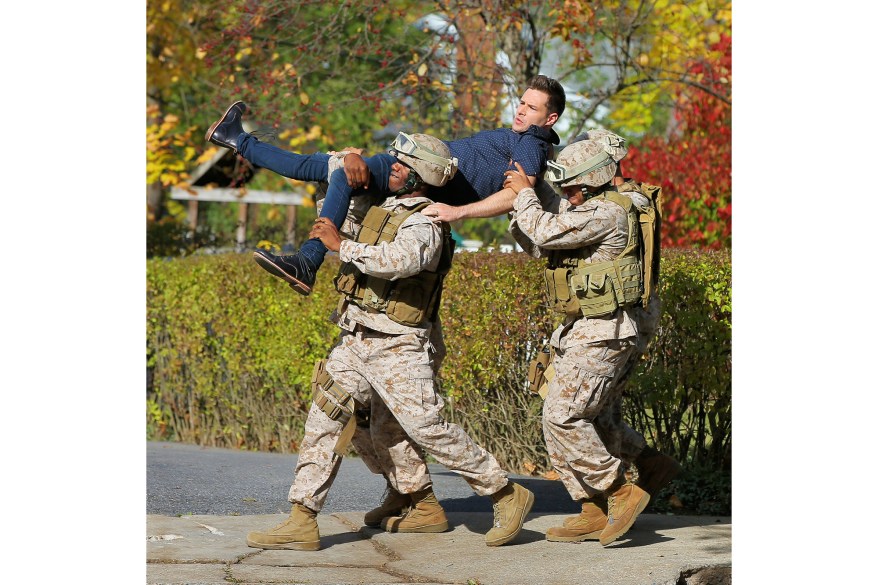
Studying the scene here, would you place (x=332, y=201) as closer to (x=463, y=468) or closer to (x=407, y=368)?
(x=407, y=368)

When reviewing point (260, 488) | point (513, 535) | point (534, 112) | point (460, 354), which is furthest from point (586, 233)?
point (260, 488)

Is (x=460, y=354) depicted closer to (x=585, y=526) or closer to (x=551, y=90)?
(x=585, y=526)

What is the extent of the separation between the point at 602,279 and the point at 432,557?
4.69ft

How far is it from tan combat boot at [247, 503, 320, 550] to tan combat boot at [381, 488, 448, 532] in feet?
1.75

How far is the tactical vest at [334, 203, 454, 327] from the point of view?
514 centimetres

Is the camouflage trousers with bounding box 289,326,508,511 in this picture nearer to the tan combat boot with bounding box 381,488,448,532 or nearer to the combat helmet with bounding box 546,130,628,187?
the tan combat boot with bounding box 381,488,448,532

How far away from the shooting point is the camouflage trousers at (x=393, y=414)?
5117 mm

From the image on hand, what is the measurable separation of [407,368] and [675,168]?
275 inches

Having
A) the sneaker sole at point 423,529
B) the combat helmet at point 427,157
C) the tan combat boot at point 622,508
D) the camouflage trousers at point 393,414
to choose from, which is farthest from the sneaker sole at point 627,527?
the combat helmet at point 427,157

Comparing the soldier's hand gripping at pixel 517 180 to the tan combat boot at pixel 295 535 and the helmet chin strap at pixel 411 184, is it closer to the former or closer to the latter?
the helmet chin strap at pixel 411 184

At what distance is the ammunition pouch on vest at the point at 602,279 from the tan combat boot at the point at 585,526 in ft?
3.03

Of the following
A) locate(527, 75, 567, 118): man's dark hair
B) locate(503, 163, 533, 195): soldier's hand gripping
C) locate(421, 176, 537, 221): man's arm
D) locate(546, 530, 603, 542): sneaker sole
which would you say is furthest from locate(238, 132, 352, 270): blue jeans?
locate(546, 530, 603, 542): sneaker sole

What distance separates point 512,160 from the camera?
17.6 feet

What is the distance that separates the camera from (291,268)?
16.1ft
